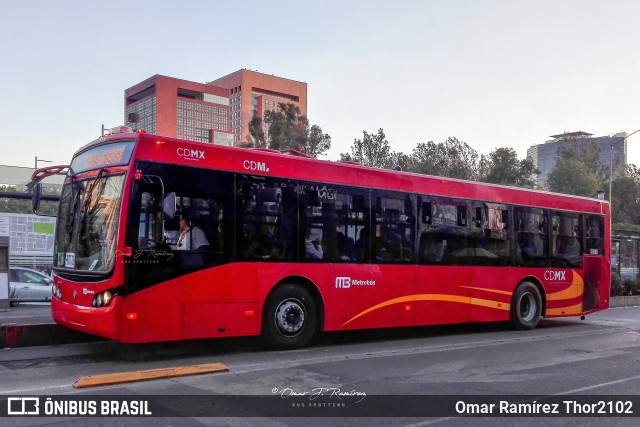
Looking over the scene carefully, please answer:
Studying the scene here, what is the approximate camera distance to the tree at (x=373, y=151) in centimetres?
3741

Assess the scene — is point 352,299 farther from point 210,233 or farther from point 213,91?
point 213,91

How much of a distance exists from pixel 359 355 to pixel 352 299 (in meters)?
1.25

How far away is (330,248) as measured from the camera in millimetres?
10906

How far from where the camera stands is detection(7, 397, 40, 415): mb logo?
245 inches

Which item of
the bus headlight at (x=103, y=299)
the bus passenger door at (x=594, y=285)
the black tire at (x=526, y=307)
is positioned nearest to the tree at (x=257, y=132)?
the bus passenger door at (x=594, y=285)

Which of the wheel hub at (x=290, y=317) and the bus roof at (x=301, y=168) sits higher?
the bus roof at (x=301, y=168)

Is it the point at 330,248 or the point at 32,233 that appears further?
the point at 32,233

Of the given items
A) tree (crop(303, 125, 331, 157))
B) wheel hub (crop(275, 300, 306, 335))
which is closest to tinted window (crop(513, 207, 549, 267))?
wheel hub (crop(275, 300, 306, 335))

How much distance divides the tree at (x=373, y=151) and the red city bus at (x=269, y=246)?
23081 millimetres

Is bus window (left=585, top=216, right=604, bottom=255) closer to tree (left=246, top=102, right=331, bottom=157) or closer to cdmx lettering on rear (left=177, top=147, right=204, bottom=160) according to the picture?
cdmx lettering on rear (left=177, top=147, right=204, bottom=160)

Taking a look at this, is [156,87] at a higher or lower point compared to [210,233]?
higher

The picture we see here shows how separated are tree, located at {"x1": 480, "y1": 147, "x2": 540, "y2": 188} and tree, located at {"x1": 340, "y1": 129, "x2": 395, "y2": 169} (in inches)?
269

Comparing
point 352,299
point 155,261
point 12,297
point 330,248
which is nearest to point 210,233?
point 155,261

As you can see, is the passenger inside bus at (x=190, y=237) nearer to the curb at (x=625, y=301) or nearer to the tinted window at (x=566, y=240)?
the tinted window at (x=566, y=240)
